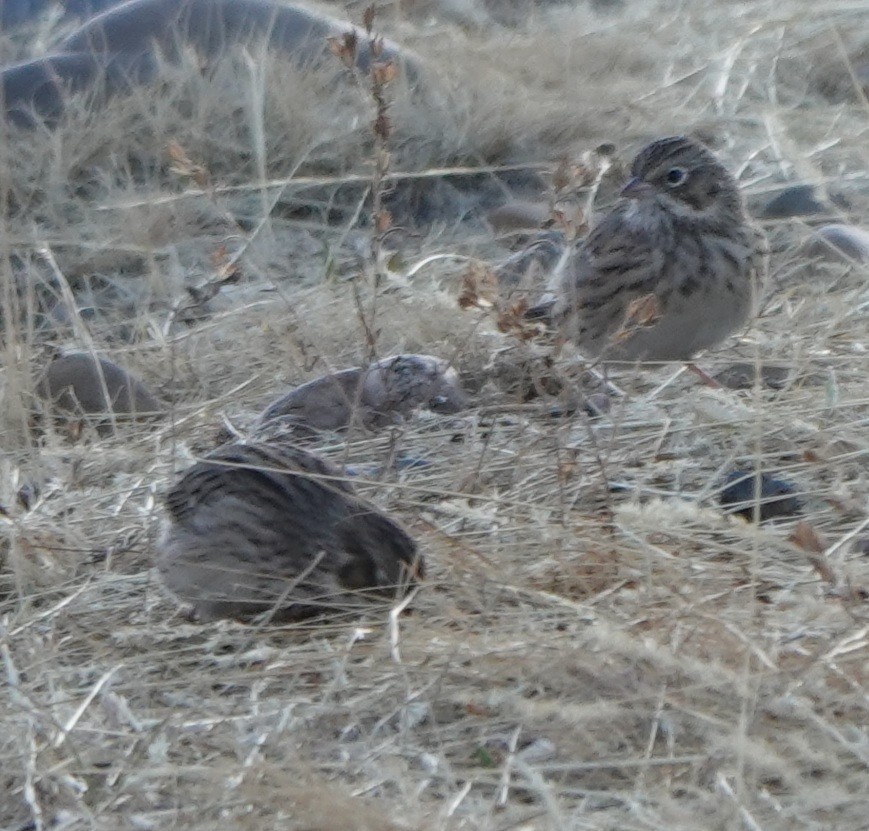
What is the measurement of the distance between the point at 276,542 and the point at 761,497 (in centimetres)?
101

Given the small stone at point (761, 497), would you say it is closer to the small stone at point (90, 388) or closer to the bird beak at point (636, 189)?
the bird beak at point (636, 189)

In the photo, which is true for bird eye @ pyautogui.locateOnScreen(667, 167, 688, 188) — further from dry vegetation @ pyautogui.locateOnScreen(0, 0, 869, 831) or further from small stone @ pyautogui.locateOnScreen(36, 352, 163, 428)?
small stone @ pyautogui.locateOnScreen(36, 352, 163, 428)

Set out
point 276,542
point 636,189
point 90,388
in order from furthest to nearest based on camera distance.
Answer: point 636,189
point 90,388
point 276,542

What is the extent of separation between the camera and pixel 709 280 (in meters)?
5.19

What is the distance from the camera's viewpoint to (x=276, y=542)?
11.8 ft

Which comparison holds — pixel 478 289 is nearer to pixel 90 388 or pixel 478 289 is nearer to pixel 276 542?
pixel 276 542

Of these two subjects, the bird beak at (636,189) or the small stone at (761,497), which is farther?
the bird beak at (636,189)

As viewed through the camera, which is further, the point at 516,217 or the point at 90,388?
the point at 516,217

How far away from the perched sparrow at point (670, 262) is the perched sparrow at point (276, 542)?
1.55m

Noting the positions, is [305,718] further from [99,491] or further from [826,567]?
[99,491]

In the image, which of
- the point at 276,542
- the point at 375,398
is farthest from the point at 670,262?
the point at 276,542

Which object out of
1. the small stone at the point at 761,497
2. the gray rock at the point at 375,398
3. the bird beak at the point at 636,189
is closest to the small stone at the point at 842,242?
the bird beak at the point at 636,189

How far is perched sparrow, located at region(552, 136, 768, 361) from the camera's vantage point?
203 inches

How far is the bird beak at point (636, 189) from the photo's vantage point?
212 inches
